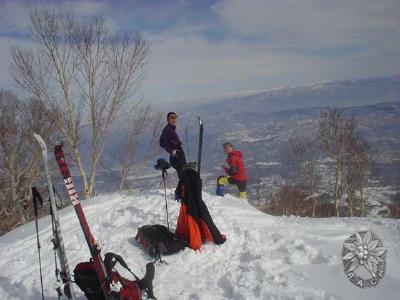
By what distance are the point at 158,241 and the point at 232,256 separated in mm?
1379

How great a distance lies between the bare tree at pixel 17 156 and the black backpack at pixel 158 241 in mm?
16646

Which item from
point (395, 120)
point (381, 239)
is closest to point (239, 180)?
point (381, 239)

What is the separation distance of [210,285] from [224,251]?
3.69 feet

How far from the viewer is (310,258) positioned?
6.05m

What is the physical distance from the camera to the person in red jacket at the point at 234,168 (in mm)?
10695

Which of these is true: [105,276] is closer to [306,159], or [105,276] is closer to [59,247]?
[59,247]

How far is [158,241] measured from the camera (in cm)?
687

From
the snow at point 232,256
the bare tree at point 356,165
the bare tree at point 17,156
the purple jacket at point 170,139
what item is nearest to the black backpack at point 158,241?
the snow at point 232,256

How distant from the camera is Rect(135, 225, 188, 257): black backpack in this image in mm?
6762

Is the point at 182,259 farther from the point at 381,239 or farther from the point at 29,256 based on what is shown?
the point at 381,239

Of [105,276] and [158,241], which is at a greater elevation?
[105,276]

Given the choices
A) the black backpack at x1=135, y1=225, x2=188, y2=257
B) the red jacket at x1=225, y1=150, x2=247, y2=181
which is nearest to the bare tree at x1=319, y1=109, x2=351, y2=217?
the red jacket at x1=225, y1=150, x2=247, y2=181

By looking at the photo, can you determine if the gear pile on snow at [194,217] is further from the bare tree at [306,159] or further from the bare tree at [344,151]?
the bare tree at [306,159]

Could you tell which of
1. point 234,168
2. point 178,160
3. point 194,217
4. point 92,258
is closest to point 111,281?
point 92,258
